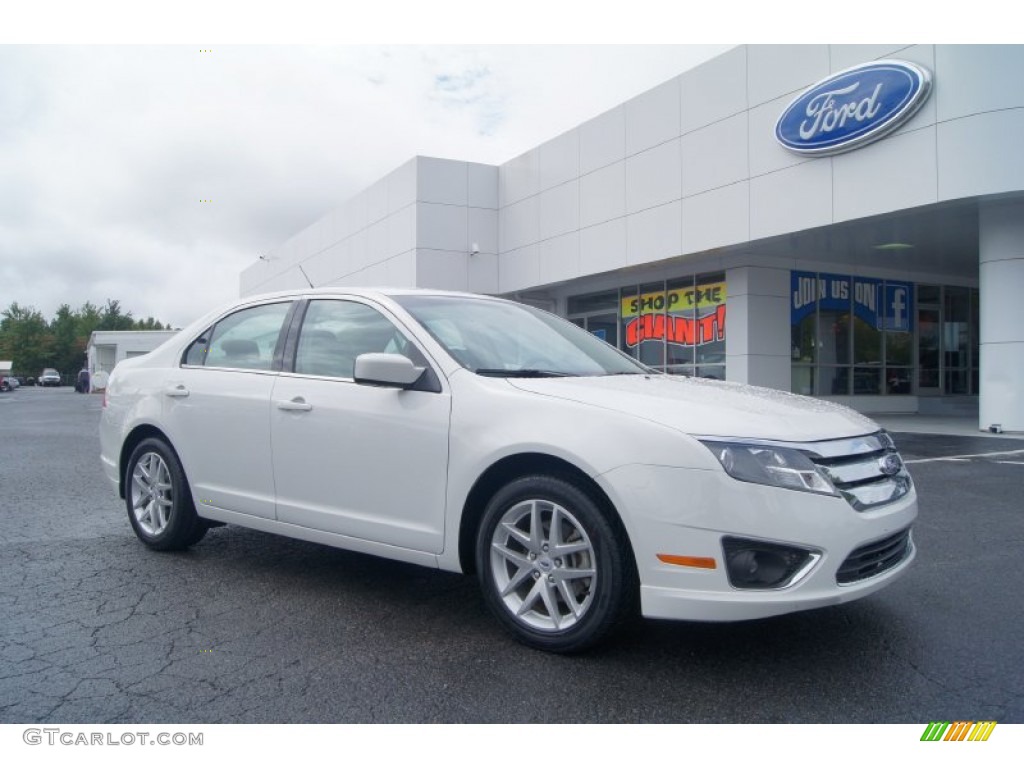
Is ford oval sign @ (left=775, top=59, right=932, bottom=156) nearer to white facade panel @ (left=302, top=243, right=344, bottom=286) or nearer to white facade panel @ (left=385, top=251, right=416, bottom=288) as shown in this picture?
white facade panel @ (left=385, top=251, right=416, bottom=288)

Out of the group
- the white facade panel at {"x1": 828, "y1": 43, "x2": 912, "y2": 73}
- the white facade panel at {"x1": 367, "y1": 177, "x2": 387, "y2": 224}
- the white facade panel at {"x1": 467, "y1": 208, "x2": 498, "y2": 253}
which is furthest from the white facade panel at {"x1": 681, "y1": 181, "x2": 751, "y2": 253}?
the white facade panel at {"x1": 367, "y1": 177, "x2": 387, "y2": 224}

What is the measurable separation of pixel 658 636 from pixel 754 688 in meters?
0.62

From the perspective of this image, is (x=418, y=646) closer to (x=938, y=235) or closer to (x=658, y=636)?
(x=658, y=636)

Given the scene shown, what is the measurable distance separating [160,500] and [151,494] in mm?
125

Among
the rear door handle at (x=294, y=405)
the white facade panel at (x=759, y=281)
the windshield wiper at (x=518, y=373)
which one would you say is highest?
the white facade panel at (x=759, y=281)

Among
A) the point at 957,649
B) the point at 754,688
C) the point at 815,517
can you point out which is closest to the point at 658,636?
the point at 754,688

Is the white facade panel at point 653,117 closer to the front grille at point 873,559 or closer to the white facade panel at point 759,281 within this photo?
the white facade panel at point 759,281

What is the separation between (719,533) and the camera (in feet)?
9.73

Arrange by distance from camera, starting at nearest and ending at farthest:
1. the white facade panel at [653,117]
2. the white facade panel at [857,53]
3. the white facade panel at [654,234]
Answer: the white facade panel at [857,53] < the white facade panel at [653,117] < the white facade panel at [654,234]

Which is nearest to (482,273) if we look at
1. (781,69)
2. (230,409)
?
(781,69)

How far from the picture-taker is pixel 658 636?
3.55 metres

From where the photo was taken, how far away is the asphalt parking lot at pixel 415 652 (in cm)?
286
